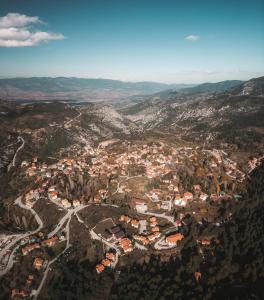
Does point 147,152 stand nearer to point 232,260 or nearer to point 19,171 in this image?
point 19,171

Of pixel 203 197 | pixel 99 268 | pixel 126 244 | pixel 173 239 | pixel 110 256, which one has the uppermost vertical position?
pixel 203 197

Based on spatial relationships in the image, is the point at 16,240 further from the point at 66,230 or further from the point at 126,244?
the point at 126,244

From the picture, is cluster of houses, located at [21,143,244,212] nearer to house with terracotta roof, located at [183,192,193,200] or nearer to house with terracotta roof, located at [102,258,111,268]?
house with terracotta roof, located at [183,192,193,200]

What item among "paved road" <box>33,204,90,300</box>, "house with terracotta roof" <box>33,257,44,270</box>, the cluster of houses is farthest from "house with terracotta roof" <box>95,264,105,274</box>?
the cluster of houses

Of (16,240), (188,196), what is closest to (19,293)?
(16,240)

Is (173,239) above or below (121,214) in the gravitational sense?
below

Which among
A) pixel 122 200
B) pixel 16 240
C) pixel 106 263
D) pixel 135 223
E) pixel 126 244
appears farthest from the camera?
pixel 122 200

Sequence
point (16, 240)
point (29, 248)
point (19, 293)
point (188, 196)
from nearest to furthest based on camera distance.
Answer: point (19, 293) → point (29, 248) → point (16, 240) → point (188, 196)

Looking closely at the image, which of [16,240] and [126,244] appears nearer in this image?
[126,244]

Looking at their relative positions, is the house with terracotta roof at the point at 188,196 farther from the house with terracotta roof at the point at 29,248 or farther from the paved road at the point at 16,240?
the house with terracotta roof at the point at 29,248
